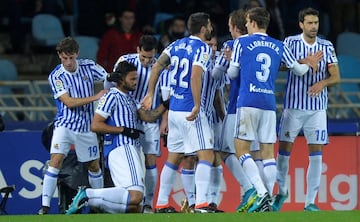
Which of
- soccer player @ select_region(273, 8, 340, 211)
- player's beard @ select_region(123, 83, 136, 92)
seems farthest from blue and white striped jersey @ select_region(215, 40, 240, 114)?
player's beard @ select_region(123, 83, 136, 92)

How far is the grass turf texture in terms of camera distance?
1499 centimetres

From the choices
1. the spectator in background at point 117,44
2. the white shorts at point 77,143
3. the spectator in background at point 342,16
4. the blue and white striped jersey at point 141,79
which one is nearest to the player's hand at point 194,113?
the blue and white striped jersey at point 141,79

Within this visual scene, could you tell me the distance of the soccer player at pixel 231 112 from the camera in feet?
55.6

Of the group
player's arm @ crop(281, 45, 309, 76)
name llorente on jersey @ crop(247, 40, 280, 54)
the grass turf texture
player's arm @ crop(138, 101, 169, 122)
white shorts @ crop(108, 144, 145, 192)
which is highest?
name llorente on jersey @ crop(247, 40, 280, 54)

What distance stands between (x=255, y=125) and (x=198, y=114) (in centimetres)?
56

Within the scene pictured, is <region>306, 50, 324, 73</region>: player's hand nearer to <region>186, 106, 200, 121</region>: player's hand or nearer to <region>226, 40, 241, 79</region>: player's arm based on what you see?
<region>226, 40, 241, 79</region>: player's arm

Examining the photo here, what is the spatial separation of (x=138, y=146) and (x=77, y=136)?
1.08m

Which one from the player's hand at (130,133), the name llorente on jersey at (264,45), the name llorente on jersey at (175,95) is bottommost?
the player's hand at (130,133)

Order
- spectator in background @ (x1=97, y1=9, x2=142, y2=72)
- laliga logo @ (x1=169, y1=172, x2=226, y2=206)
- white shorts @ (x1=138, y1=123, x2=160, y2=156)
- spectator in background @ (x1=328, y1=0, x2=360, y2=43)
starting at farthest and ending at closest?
spectator in background @ (x1=328, y1=0, x2=360, y2=43) < spectator in background @ (x1=97, y1=9, x2=142, y2=72) < laliga logo @ (x1=169, y1=172, x2=226, y2=206) < white shorts @ (x1=138, y1=123, x2=160, y2=156)

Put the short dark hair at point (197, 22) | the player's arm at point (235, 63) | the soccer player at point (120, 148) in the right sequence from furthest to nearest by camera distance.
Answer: the short dark hair at point (197, 22) → the player's arm at point (235, 63) → the soccer player at point (120, 148)

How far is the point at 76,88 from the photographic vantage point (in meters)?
17.6

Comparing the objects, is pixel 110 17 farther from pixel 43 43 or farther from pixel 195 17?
pixel 195 17

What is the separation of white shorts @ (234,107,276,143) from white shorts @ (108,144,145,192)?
0.98 metres

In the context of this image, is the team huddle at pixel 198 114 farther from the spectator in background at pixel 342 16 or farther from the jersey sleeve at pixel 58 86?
the spectator in background at pixel 342 16
